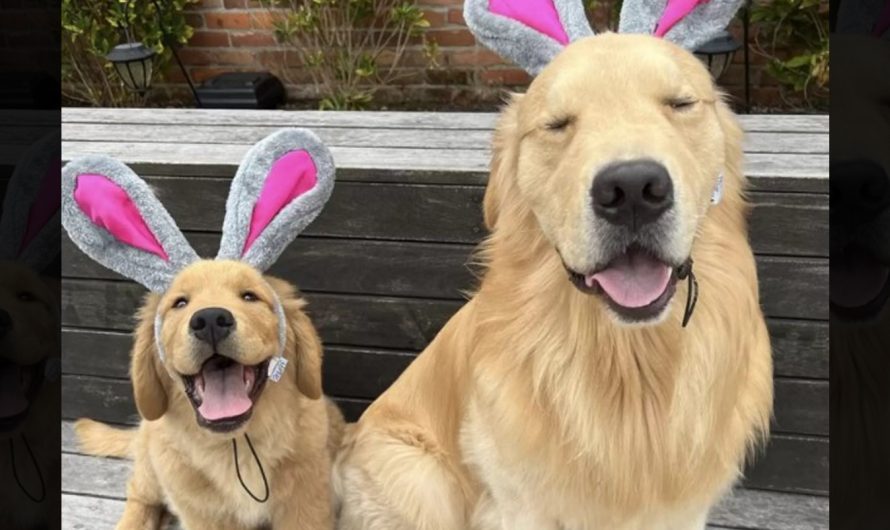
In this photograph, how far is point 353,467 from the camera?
1.73m

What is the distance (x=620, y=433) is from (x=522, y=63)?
0.66 meters

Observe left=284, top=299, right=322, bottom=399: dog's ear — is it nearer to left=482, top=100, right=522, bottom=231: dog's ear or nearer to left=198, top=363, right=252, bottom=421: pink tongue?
left=198, top=363, right=252, bottom=421: pink tongue

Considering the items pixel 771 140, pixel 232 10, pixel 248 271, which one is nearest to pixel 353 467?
pixel 248 271

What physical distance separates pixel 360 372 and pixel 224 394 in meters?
0.66

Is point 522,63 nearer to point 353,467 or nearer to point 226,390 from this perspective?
point 226,390

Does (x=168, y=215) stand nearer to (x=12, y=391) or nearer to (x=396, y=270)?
(x=396, y=270)

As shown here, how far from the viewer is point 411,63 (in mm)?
3656

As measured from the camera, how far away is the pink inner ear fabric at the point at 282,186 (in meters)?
1.50

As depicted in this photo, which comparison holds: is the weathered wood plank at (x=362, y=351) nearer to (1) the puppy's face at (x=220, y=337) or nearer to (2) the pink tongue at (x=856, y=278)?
(1) the puppy's face at (x=220, y=337)

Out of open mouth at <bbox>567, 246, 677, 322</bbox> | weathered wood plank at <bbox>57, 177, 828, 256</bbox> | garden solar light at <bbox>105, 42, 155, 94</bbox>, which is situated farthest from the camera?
garden solar light at <bbox>105, 42, 155, 94</bbox>

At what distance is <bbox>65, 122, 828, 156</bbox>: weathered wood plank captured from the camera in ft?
6.39

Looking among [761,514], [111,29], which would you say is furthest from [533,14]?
[111,29]

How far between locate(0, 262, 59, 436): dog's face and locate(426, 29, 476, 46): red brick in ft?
10.7

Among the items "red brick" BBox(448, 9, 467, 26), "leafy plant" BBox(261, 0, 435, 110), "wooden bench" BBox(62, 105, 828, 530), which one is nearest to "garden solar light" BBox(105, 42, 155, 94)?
"leafy plant" BBox(261, 0, 435, 110)
